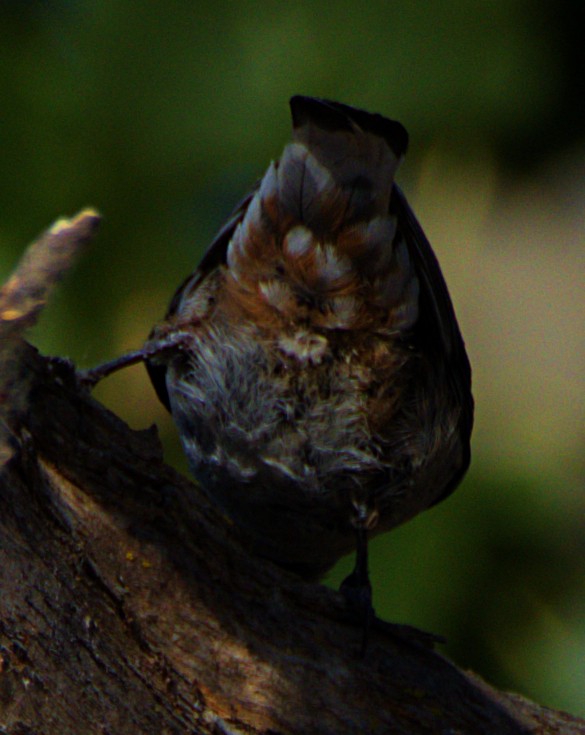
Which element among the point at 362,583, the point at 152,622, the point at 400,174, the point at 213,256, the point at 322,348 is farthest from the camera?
the point at 400,174

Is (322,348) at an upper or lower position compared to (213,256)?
lower

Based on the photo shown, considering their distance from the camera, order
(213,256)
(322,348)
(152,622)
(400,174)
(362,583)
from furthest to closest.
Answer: (400,174) < (213,256) < (362,583) < (322,348) < (152,622)

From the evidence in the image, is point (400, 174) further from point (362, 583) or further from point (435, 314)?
point (362, 583)

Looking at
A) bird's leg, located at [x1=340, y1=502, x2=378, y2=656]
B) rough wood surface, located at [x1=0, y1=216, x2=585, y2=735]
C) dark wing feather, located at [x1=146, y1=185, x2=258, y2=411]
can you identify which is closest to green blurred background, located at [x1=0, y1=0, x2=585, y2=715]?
dark wing feather, located at [x1=146, y1=185, x2=258, y2=411]

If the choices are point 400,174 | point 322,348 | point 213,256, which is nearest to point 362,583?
point 322,348

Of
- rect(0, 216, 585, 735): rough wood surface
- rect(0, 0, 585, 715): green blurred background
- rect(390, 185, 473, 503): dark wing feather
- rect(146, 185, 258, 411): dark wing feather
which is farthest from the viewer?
rect(0, 0, 585, 715): green blurred background

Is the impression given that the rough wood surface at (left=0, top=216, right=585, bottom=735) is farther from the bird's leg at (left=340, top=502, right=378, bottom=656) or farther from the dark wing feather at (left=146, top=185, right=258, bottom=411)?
the dark wing feather at (left=146, top=185, right=258, bottom=411)

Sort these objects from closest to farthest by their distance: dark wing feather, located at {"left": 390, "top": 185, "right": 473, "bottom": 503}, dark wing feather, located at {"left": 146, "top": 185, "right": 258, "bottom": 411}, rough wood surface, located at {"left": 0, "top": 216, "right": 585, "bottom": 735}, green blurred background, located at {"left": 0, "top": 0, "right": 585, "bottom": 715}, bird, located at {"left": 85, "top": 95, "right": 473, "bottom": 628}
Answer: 1. rough wood surface, located at {"left": 0, "top": 216, "right": 585, "bottom": 735}
2. bird, located at {"left": 85, "top": 95, "right": 473, "bottom": 628}
3. dark wing feather, located at {"left": 390, "top": 185, "right": 473, "bottom": 503}
4. dark wing feather, located at {"left": 146, "top": 185, "right": 258, "bottom": 411}
5. green blurred background, located at {"left": 0, "top": 0, "right": 585, "bottom": 715}
